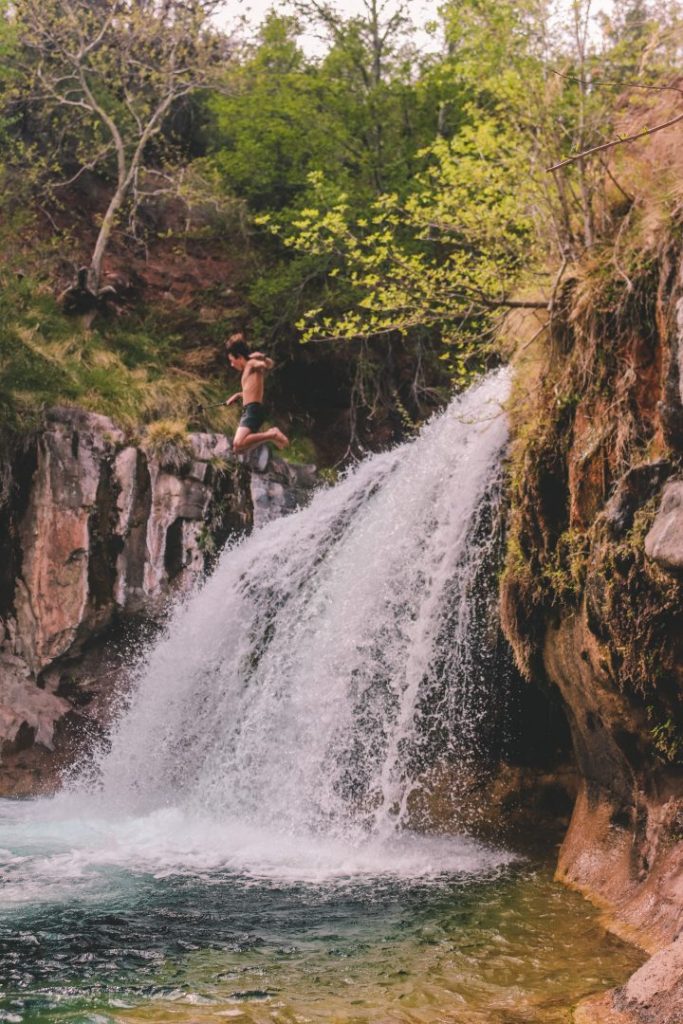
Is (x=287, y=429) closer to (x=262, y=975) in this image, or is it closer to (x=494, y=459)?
(x=494, y=459)

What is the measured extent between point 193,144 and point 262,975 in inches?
740

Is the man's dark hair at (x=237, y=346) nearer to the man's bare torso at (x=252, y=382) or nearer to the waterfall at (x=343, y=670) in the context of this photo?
the man's bare torso at (x=252, y=382)

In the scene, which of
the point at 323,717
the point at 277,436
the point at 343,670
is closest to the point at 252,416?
the point at 277,436

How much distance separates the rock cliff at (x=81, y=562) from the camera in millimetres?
10992

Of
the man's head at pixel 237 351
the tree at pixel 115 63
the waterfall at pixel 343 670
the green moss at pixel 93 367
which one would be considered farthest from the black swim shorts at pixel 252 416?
the tree at pixel 115 63

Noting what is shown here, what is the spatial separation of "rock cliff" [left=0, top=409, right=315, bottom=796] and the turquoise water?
169 inches

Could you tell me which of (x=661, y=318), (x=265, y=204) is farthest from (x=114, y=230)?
(x=661, y=318)

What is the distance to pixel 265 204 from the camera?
17.9 m

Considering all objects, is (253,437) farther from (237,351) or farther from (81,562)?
(81,562)

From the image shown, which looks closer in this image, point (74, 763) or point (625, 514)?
point (625, 514)

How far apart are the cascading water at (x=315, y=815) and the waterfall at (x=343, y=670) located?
0.08 feet

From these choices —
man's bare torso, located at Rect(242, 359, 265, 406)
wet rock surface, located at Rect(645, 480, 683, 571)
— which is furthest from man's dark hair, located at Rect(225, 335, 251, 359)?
wet rock surface, located at Rect(645, 480, 683, 571)

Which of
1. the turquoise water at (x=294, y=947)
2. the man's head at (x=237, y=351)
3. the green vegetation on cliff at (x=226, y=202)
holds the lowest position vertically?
the turquoise water at (x=294, y=947)

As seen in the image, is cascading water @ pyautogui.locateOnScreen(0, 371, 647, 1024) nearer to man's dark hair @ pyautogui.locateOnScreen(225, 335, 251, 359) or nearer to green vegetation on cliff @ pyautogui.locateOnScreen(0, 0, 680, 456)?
man's dark hair @ pyautogui.locateOnScreen(225, 335, 251, 359)
